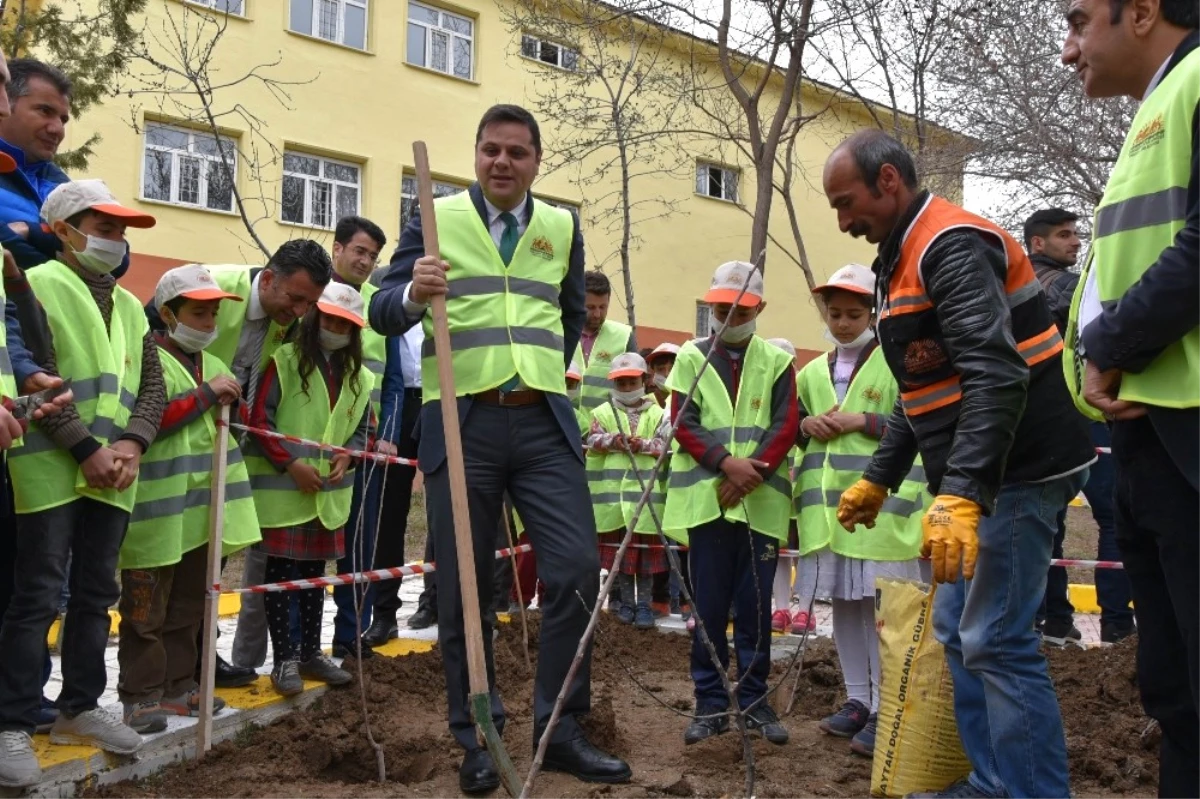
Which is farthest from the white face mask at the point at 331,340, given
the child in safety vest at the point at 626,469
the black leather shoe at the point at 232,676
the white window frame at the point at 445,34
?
the white window frame at the point at 445,34

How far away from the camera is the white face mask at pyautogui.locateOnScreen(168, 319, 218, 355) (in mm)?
4734

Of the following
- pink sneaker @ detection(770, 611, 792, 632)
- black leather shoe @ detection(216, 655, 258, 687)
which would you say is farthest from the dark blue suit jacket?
pink sneaker @ detection(770, 611, 792, 632)

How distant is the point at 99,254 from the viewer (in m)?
4.09

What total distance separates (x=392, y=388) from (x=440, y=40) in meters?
12.8

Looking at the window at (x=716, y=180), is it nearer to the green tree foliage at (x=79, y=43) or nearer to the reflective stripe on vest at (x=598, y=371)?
the green tree foliage at (x=79, y=43)

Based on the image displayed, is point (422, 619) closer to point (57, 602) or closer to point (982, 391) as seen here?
point (57, 602)

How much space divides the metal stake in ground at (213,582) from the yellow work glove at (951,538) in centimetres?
275

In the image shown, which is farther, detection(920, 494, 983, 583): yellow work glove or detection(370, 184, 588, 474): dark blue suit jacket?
detection(370, 184, 588, 474): dark blue suit jacket

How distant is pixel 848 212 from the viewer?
3482 mm

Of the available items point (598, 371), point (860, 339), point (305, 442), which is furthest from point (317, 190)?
point (860, 339)

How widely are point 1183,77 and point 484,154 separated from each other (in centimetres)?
241

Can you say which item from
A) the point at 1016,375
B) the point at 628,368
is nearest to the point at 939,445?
the point at 1016,375

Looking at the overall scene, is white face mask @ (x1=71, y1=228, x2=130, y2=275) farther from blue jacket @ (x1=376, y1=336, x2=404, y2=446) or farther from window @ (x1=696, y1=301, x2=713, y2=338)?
window @ (x1=696, y1=301, x2=713, y2=338)

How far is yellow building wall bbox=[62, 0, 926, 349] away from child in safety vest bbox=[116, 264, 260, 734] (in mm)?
8910
